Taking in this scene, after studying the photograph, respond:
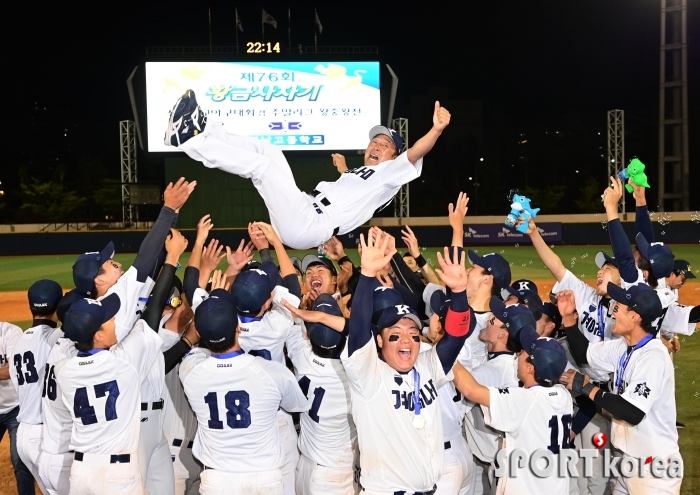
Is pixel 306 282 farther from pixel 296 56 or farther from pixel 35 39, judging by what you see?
pixel 35 39

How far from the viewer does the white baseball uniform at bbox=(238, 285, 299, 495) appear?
4.68 meters

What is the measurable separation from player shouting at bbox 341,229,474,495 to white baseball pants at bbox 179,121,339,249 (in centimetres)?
212

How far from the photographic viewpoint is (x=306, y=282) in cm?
660

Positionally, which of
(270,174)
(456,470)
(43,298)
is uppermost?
(270,174)

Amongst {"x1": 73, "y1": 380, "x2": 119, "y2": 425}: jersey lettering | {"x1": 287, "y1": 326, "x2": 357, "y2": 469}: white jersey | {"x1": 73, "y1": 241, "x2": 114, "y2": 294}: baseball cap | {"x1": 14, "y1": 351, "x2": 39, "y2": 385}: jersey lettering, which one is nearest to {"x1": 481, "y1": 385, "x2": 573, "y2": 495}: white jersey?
{"x1": 287, "y1": 326, "x2": 357, "y2": 469}: white jersey

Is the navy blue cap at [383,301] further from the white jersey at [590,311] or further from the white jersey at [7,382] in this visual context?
the white jersey at [7,382]

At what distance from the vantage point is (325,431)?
4.67 m

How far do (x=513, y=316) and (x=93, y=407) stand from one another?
2.66 m

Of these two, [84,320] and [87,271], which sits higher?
[87,271]

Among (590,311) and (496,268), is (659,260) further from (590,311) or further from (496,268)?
(496,268)

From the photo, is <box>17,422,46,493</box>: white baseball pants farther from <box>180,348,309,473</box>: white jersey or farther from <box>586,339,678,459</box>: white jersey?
<box>586,339,678,459</box>: white jersey

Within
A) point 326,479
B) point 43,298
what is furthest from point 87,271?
point 326,479

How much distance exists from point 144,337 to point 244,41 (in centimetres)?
2550

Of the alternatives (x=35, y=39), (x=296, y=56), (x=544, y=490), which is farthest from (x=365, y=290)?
(x=35, y=39)
